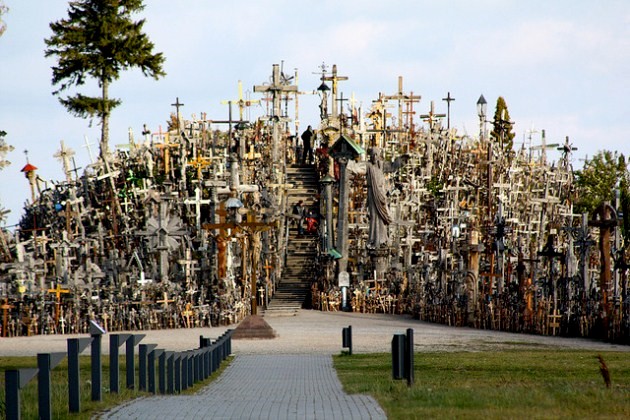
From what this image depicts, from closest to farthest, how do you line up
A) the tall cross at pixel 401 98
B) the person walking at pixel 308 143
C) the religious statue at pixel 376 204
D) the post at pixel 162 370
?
the post at pixel 162 370, the religious statue at pixel 376 204, the person walking at pixel 308 143, the tall cross at pixel 401 98

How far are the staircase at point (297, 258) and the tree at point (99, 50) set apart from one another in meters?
8.43

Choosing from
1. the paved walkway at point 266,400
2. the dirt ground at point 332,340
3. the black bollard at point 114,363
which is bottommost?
the dirt ground at point 332,340

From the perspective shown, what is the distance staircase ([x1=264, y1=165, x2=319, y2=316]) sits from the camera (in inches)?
1876

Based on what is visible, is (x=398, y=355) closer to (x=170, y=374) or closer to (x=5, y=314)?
(x=170, y=374)

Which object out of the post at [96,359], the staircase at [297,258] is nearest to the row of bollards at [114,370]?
the post at [96,359]

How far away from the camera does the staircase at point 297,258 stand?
47.7m

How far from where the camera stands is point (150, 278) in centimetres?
4247

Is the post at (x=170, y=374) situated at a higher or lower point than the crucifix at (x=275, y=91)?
lower

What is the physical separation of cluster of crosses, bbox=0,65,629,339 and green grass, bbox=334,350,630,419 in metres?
7.41

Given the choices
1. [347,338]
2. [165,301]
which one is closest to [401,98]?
[165,301]

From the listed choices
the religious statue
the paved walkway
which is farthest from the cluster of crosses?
the paved walkway

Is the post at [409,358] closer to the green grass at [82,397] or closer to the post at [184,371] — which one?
the green grass at [82,397]

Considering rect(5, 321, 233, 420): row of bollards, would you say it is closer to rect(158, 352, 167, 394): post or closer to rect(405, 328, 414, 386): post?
rect(158, 352, 167, 394): post

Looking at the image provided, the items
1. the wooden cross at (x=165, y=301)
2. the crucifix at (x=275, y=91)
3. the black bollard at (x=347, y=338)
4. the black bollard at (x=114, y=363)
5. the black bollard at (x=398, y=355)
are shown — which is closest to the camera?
the black bollard at (x=114, y=363)
